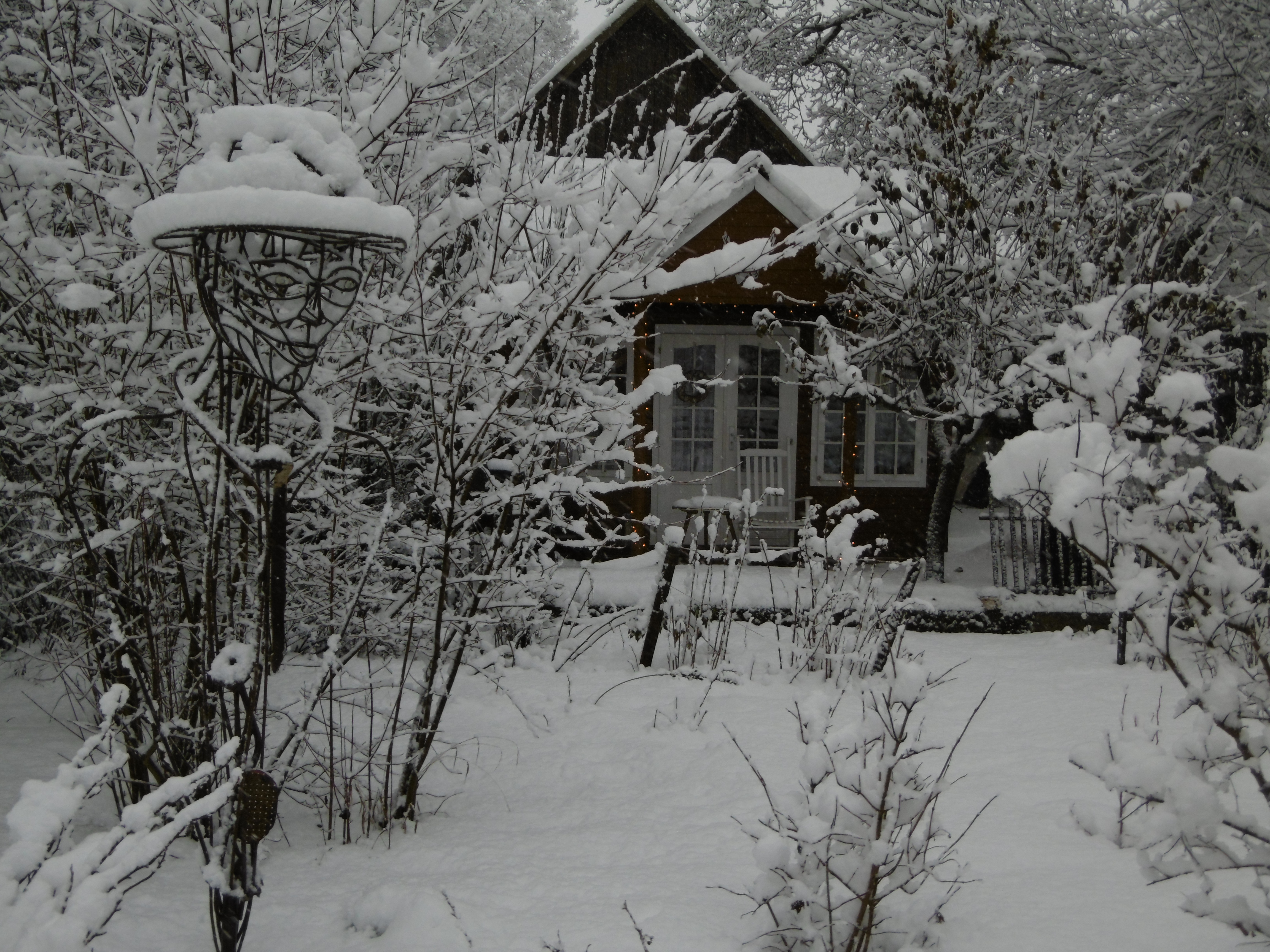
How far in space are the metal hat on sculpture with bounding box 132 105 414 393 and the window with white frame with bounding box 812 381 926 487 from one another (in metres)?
8.50

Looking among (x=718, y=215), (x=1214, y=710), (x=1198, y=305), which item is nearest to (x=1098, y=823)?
(x=1214, y=710)

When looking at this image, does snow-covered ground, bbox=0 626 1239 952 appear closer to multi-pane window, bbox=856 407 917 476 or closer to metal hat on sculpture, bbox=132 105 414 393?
metal hat on sculpture, bbox=132 105 414 393

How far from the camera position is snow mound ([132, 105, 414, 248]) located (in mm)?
2150

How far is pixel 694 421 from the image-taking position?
10578 mm

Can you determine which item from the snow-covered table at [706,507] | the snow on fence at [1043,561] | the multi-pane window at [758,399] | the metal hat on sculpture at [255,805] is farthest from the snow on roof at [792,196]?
the metal hat on sculpture at [255,805]

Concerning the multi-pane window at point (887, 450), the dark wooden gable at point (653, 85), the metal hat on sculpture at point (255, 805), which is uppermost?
the dark wooden gable at point (653, 85)

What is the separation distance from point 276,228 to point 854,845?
2.03 metres

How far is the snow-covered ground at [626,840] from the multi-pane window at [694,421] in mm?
5398

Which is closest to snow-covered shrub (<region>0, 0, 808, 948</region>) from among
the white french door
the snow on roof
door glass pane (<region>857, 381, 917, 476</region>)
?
the snow on roof

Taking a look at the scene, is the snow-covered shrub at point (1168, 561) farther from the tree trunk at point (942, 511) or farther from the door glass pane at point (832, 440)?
the door glass pane at point (832, 440)

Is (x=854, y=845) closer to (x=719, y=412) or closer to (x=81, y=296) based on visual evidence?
(x=81, y=296)

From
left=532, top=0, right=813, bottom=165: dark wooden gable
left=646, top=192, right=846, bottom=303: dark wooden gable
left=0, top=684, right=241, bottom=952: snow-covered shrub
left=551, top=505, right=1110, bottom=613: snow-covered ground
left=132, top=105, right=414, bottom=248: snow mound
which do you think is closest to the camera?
left=0, top=684, right=241, bottom=952: snow-covered shrub

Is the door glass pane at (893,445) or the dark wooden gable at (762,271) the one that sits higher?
the dark wooden gable at (762,271)

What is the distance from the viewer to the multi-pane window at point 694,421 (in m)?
10.6
